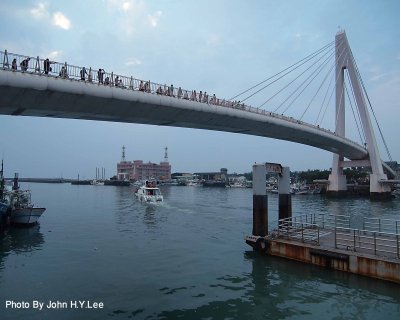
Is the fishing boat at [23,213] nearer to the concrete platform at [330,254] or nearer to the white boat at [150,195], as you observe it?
the concrete platform at [330,254]

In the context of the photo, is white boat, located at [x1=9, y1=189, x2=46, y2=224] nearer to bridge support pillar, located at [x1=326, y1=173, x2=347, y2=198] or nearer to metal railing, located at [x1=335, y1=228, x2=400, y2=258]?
metal railing, located at [x1=335, y1=228, x2=400, y2=258]

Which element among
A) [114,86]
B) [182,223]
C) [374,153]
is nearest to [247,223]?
[182,223]

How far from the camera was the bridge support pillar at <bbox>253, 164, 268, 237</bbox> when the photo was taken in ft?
61.6

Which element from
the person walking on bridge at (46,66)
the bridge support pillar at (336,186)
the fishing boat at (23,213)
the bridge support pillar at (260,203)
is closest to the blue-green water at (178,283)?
the bridge support pillar at (260,203)

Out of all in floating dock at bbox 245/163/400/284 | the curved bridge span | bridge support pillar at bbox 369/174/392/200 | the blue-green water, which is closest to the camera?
the blue-green water

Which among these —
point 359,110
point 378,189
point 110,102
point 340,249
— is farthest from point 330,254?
point 378,189

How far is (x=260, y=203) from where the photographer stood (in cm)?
1914

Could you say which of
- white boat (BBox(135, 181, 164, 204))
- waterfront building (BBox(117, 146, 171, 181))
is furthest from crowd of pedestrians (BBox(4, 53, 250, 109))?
waterfront building (BBox(117, 146, 171, 181))

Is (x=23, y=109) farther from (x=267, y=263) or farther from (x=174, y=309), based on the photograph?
(x=267, y=263)

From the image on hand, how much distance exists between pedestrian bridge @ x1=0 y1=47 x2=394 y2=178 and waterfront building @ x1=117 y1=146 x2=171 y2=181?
142428 mm

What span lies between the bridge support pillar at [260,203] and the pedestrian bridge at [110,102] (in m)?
7.34

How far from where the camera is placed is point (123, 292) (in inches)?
492

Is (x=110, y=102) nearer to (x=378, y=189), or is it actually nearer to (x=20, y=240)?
(x=20, y=240)

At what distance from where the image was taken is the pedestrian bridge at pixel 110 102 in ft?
52.3
